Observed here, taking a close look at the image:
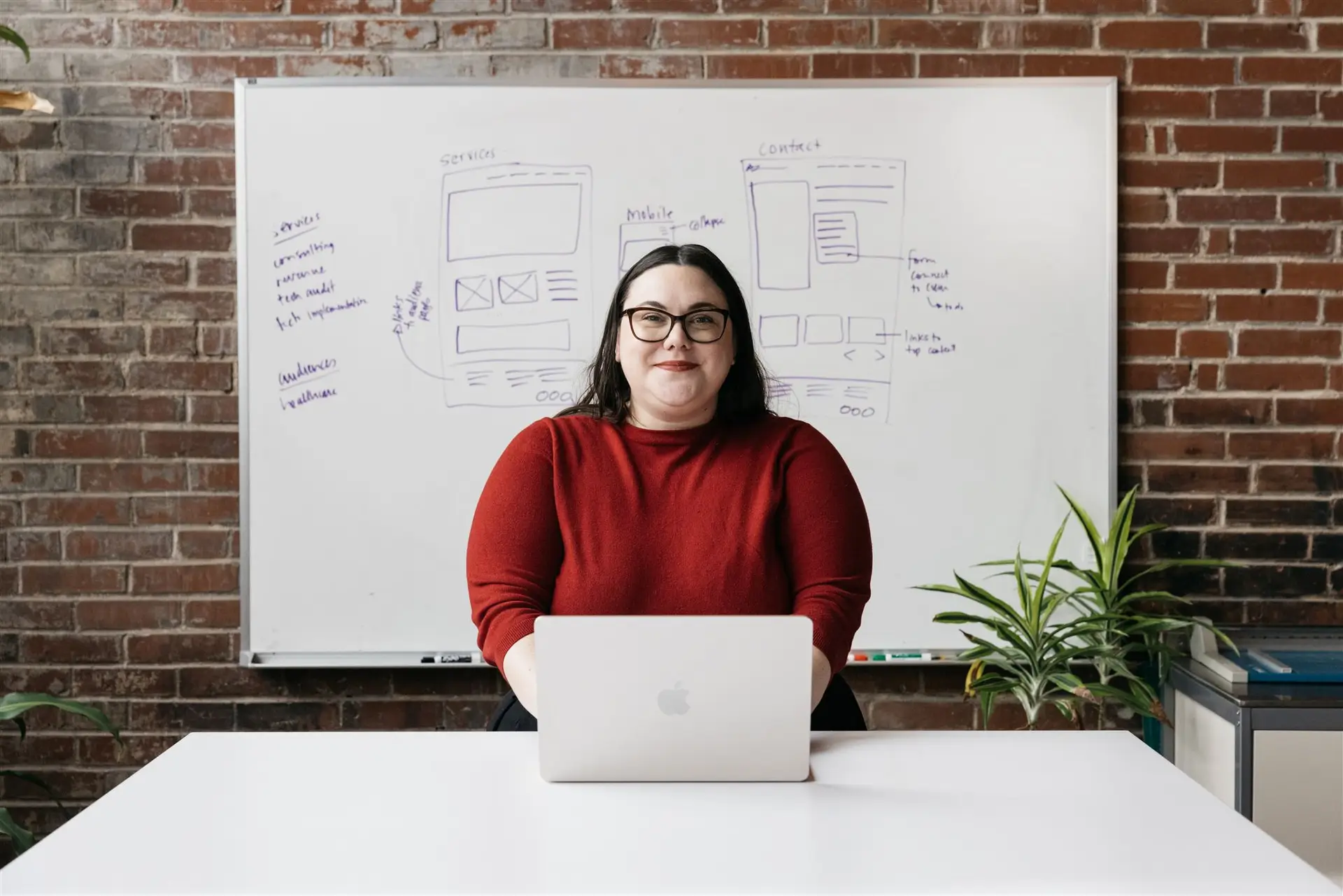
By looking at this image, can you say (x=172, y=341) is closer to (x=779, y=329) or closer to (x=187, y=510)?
(x=187, y=510)

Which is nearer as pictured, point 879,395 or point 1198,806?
point 1198,806

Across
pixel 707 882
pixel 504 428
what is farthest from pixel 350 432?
pixel 707 882

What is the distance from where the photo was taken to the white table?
3.25 ft

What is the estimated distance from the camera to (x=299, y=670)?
266 cm

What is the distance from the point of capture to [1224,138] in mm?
2631

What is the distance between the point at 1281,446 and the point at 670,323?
1802 millimetres

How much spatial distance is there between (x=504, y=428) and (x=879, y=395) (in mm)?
940

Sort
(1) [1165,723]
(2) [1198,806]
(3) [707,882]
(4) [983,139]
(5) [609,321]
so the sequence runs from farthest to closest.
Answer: (4) [983,139]
(1) [1165,723]
(5) [609,321]
(2) [1198,806]
(3) [707,882]

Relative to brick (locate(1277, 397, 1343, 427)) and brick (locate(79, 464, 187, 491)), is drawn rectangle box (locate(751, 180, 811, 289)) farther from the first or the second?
brick (locate(79, 464, 187, 491))

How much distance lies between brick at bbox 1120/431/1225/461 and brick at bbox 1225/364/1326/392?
15cm

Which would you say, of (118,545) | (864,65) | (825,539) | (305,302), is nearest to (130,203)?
(305,302)

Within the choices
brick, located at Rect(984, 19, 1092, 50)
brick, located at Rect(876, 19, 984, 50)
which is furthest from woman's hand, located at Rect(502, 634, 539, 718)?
brick, located at Rect(984, 19, 1092, 50)

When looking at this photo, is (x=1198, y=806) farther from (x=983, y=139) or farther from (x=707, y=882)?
(x=983, y=139)

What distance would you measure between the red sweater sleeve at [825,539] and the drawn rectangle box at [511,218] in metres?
1.12
